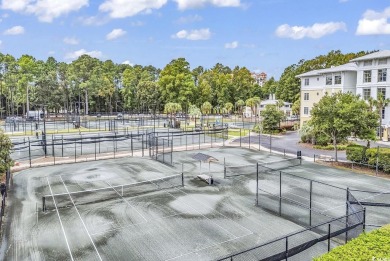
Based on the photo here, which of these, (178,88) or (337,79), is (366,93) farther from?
(178,88)

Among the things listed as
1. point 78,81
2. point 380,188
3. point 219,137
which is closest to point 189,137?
point 219,137

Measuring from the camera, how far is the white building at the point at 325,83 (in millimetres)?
52628

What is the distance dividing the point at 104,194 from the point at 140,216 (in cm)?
500

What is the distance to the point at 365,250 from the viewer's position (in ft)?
30.1

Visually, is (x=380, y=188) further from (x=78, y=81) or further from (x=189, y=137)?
(x=78, y=81)

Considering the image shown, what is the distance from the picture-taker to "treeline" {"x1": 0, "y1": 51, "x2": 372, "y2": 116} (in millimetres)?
94812

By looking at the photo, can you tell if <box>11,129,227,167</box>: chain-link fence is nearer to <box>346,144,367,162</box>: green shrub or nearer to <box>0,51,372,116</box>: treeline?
<box>346,144,367,162</box>: green shrub

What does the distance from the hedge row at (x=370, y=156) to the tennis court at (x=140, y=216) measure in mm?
2612

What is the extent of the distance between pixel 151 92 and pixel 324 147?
69339 millimetres

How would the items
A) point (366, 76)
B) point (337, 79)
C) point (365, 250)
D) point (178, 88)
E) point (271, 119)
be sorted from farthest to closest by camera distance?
1. point (178, 88)
2. point (271, 119)
3. point (337, 79)
4. point (366, 76)
5. point (365, 250)

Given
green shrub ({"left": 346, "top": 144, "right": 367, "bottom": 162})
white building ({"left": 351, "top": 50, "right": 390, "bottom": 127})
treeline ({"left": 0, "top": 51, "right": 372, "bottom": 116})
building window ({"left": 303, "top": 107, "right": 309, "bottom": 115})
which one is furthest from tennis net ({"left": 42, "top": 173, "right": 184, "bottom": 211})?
treeline ({"left": 0, "top": 51, "right": 372, "bottom": 116})

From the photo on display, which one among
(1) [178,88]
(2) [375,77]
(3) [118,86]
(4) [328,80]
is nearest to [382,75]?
(2) [375,77]

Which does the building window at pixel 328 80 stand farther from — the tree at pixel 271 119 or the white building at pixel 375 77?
the tree at pixel 271 119

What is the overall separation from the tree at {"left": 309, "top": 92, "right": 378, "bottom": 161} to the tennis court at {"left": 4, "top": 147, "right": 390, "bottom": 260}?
184 inches
